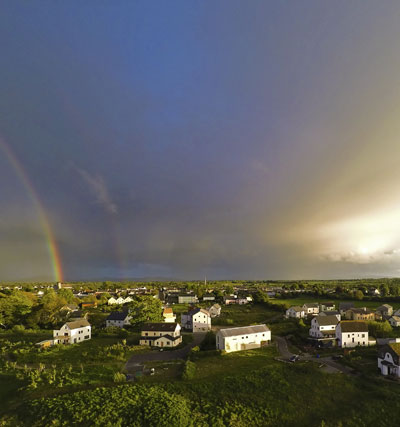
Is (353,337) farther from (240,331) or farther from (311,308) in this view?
(311,308)

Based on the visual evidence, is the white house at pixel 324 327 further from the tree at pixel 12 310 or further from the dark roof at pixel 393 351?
the tree at pixel 12 310

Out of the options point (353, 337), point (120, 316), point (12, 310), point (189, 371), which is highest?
point (12, 310)

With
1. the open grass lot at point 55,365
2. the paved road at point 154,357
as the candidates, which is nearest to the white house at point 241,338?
the paved road at point 154,357

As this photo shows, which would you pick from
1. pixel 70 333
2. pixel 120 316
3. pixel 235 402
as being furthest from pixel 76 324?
pixel 235 402

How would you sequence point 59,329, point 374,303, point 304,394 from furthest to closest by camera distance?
point 374,303, point 59,329, point 304,394

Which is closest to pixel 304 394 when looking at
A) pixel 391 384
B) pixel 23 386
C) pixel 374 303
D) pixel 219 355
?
pixel 391 384

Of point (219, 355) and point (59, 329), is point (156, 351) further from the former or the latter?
point (59, 329)
